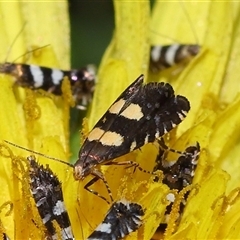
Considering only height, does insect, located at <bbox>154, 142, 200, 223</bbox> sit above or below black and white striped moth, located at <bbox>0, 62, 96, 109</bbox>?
below

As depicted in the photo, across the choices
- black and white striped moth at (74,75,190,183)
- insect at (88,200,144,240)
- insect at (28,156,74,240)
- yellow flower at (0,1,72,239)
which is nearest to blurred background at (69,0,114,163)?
yellow flower at (0,1,72,239)

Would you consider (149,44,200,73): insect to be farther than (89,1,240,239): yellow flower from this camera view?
Yes

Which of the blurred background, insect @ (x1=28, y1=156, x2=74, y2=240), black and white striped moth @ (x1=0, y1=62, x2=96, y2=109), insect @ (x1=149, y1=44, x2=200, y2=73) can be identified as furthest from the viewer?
the blurred background

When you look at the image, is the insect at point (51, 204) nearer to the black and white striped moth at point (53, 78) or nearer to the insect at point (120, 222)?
the insect at point (120, 222)

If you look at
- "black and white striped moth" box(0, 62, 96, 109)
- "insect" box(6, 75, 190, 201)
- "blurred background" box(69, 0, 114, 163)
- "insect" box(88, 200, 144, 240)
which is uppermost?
"blurred background" box(69, 0, 114, 163)

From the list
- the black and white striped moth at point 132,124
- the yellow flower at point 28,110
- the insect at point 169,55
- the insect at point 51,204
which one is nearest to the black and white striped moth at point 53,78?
the yellow flower at point 28,110

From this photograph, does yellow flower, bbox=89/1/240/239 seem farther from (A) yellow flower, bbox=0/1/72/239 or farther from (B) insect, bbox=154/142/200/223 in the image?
(A) yellow flower, bbox=0/1/72/239

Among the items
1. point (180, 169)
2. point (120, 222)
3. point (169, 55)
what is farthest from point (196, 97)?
point (120, 222)
